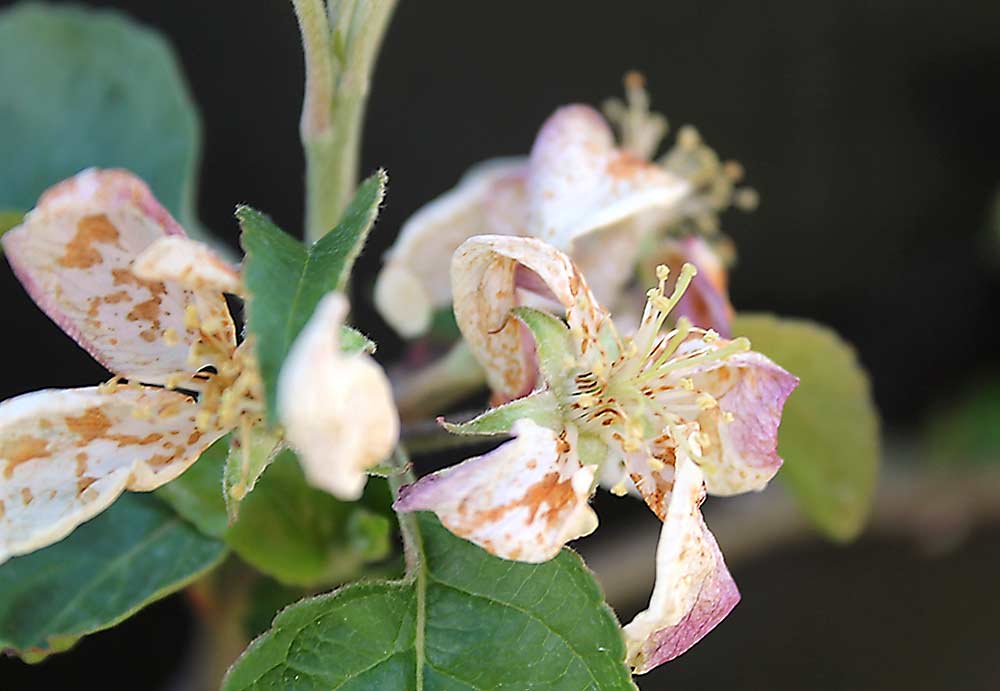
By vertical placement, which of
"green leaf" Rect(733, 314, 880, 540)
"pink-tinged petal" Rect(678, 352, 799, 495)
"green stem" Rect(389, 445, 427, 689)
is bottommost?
"green leaf" Rect(733, 314, 880, 540)

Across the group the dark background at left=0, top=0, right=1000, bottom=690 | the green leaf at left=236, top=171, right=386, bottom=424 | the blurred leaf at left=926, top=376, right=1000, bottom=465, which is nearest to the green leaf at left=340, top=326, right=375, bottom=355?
the green leaf at left=236, top=171, right=386, bottom=424

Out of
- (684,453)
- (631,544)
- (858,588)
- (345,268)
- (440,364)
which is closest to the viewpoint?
(345,268)

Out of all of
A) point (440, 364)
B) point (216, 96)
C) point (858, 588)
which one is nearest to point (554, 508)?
point (440, 364)

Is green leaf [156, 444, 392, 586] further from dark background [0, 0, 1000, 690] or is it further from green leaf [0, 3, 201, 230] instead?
dark background [0, 0, 1000, 690]

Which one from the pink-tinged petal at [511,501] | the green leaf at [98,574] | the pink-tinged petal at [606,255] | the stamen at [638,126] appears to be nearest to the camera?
the pink-tinged petal at [511,501]

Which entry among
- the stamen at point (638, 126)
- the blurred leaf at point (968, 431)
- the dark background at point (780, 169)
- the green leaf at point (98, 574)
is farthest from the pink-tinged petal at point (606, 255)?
the blurred leaf at point (968, 431)

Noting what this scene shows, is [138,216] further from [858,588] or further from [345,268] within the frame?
[858,588]

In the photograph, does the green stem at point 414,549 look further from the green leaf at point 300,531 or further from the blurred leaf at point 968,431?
the blurred leaf at point 968,431
